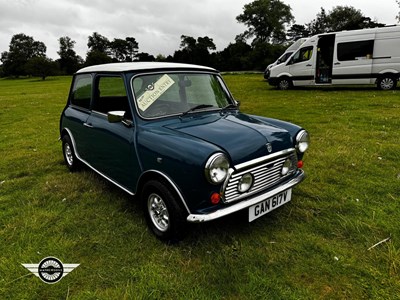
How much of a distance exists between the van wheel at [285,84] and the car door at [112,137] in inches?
529

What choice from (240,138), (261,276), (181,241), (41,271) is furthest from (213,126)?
(41,271)

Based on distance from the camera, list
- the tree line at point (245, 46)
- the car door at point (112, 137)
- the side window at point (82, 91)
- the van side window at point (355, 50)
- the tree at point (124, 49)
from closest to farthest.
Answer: the car door at point (112, 137)
the side window at point (82, 91)
the van side window at point (355, 50)
the tree line at point (245, 46)
the tree at point (124, 49)

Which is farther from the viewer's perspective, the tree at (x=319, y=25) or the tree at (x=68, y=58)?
the tree at (x=68, y=58)

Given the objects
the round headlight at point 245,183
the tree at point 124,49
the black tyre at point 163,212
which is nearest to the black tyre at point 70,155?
the black tyre at point 163,212

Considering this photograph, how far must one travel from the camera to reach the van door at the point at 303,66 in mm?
14664

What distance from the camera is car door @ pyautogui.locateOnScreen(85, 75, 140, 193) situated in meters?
3.31

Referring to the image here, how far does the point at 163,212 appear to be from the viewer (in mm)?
3076

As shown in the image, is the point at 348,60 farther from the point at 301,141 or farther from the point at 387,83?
the point at 301,141

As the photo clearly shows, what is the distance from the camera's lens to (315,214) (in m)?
3.52

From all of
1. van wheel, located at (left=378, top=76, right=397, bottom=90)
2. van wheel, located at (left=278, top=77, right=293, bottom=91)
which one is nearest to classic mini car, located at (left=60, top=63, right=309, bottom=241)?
van wheel, located at (left=378, top=76, right=397, bottom=90)

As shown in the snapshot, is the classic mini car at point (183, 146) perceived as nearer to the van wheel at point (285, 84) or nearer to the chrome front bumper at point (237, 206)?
the chrome front bumper at point (237, 206)

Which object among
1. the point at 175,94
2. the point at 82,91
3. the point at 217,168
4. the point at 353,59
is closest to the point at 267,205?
the point at 217,168

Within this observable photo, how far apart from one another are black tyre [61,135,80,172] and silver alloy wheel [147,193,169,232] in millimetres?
2348

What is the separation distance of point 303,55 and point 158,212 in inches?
551
